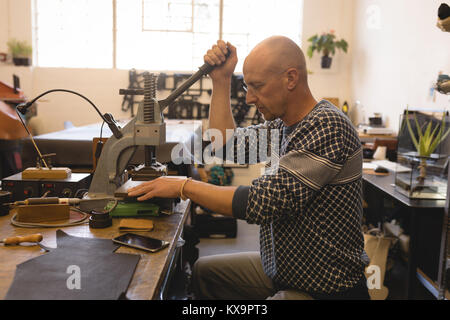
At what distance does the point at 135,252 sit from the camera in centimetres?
109

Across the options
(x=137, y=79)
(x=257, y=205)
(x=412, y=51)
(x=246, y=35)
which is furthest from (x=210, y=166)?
(x=257, y=205)

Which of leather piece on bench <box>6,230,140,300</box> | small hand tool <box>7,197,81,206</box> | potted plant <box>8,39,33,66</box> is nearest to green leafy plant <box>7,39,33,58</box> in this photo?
potted plant <box>8,39,33,66</box>

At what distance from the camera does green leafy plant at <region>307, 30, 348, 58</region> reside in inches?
223

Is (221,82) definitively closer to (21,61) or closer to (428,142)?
(428,142)

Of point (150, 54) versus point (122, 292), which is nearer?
point (122, 292)

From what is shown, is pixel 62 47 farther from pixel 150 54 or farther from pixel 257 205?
pixel 257 205

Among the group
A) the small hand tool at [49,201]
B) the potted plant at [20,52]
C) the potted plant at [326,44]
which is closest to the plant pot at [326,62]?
the potted plant at [326,44]

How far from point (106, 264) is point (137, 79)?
540 centimetres

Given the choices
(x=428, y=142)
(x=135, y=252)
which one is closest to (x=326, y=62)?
(x=428, y=142)

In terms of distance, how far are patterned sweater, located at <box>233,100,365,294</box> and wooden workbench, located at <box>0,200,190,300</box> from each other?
24cm

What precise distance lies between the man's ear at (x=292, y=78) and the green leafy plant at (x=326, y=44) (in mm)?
4646

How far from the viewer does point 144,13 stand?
629 cm

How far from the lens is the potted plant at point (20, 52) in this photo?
5945mm

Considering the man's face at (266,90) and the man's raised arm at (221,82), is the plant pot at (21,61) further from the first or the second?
the man's face at (266,90)
